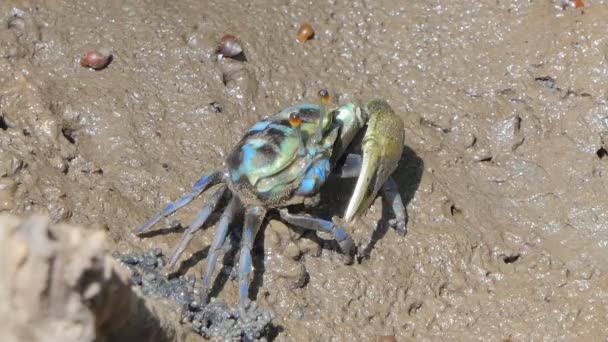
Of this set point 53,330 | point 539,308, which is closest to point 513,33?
point 539,308

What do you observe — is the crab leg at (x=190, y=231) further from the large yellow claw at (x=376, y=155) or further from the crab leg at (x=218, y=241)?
the large yellow claw at (x=376, y=155)

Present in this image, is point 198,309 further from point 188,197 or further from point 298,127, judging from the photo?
point 298,127

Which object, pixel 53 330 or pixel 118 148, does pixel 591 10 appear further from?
pixel 53 330

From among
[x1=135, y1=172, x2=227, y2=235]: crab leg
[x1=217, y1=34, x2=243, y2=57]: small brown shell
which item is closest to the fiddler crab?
[x1=135, y1=172, x2=227, y2=235]: crab leg

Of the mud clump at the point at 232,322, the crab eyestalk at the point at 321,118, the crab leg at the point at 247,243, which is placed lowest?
the mud clump at the point at 232,322

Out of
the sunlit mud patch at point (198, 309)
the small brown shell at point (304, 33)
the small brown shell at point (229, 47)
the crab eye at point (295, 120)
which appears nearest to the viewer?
the sunlit mud patch at point (198, 309)

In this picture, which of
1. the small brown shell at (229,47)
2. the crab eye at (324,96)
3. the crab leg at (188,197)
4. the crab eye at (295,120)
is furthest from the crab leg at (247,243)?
the small brown shell at (229,47)
